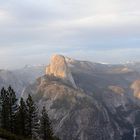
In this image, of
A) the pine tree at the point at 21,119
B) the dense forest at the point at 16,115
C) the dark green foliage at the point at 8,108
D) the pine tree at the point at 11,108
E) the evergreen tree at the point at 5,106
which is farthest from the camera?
the evergreen tree at the point at 5,106

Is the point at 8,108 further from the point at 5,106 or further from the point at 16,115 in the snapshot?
the point at 16,115

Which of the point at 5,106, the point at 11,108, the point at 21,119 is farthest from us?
the point at 5,106

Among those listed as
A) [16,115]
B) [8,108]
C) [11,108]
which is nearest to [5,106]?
[8,108]

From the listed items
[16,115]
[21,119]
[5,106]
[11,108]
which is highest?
[5,106]

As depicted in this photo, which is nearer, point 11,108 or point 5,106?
point 11,108

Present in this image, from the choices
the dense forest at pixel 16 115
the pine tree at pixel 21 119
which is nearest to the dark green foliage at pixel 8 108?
the dense forest at pixel 16 115

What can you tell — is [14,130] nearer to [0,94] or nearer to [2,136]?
[0,94]

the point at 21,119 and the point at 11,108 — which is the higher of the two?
the point at 11,108

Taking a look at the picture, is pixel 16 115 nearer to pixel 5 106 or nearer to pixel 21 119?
pixel 21 119

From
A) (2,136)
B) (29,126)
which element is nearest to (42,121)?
(29,126)

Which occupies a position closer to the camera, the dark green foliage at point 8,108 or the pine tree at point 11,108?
the pine tree at point 11,108

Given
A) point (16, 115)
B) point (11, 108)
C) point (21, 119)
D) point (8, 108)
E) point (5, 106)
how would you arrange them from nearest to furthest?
1. point (21, 119)
2. point (16, 115)
3. point (8, 108)
4. point (11, 108)
5. point (5, 106)

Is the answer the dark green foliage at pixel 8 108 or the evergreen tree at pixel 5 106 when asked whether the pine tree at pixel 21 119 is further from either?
the evergreen tree at pixel 5 106
